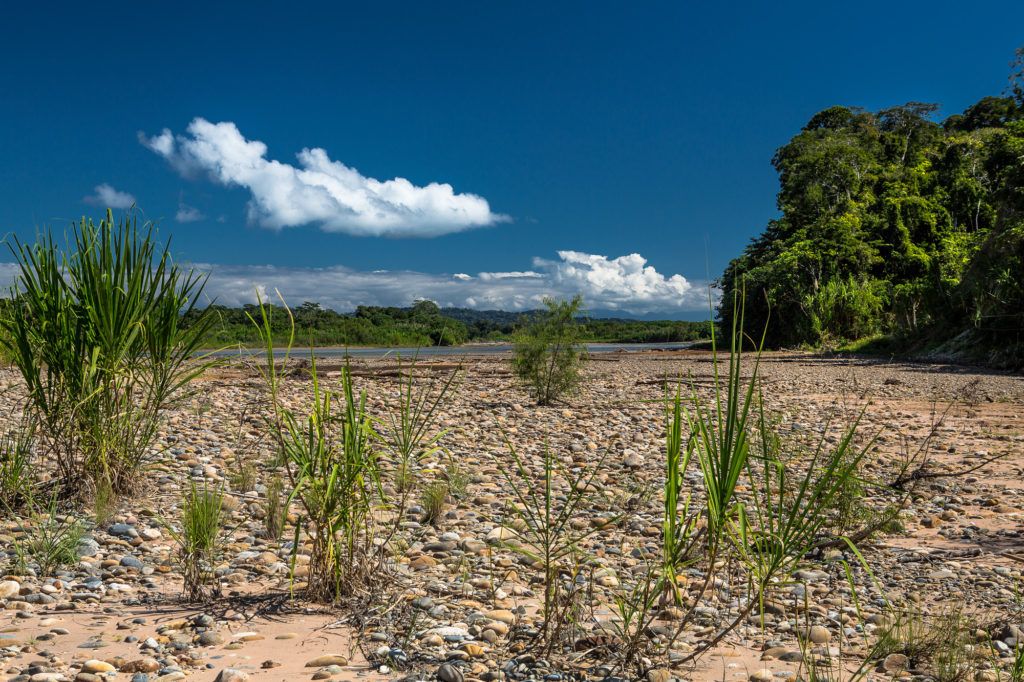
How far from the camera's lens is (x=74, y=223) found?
469cm

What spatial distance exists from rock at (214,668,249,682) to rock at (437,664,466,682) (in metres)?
0.70

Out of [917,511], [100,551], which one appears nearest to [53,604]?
[100,551]

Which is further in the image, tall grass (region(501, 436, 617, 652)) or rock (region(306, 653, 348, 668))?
tall grass (region(501, 436, 617, 652))

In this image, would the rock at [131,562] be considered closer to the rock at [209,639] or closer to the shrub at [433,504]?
the rock at [209,639]

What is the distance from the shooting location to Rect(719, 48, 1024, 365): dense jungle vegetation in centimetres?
2128

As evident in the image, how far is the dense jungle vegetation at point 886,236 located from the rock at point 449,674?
2067cm

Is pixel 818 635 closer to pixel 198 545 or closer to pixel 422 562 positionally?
pixel 422 562

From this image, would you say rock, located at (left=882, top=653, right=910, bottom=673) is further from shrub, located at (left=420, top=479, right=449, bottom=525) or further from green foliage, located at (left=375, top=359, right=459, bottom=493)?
shrub, located at (left=420, top=479, right=449, bottom=525)

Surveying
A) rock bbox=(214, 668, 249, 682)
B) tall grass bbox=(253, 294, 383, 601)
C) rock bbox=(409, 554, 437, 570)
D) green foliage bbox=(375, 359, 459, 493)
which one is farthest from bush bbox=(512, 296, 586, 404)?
rock bbox=(214, 668, 249, 682)

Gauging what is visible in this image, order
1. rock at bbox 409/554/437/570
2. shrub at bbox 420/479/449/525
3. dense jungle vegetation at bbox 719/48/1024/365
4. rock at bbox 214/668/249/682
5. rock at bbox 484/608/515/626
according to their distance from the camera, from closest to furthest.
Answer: rock at bbox 214/668/249/682 → rock at bbox 484/608/515/626 → rock at bbox 409/554/437/570 → shrub at bbox 420/479/449/525 → dense jungle vegetation at bbox 719/48/1024/365

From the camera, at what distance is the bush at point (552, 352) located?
38.3ft

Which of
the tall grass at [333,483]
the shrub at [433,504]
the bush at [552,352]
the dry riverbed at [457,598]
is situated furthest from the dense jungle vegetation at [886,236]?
the tall grass at [333,483]

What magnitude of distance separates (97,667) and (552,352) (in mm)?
9523

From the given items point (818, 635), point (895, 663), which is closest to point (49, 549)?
point (818, 635)
